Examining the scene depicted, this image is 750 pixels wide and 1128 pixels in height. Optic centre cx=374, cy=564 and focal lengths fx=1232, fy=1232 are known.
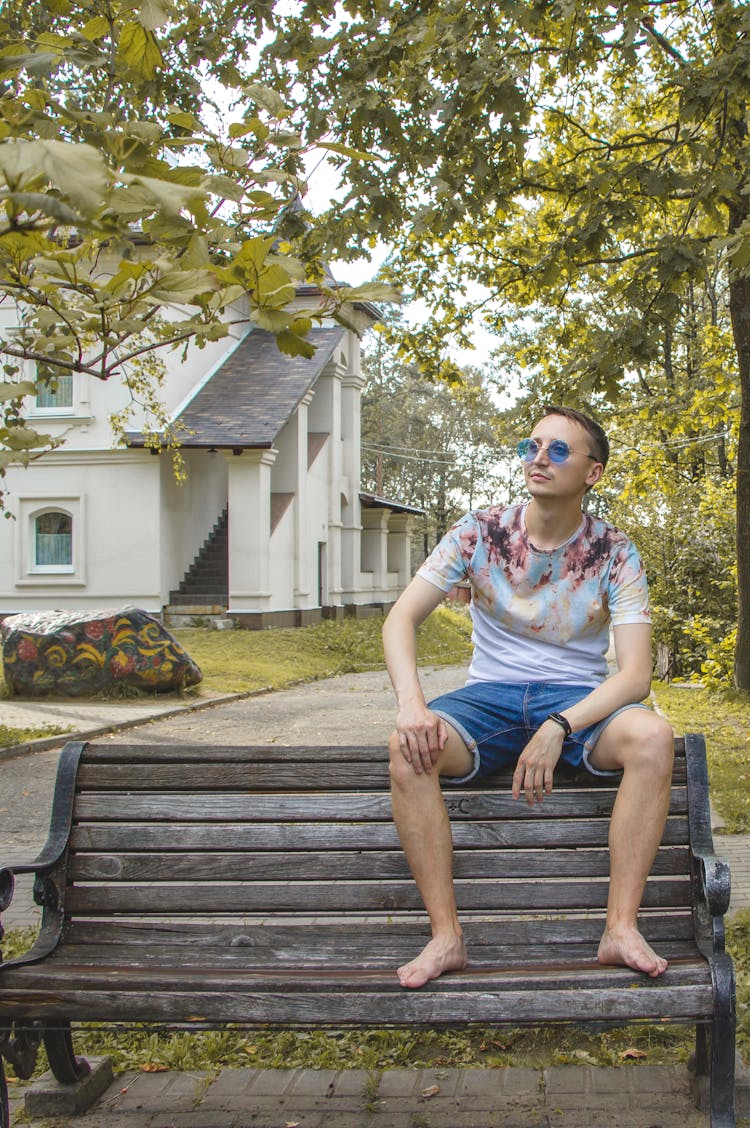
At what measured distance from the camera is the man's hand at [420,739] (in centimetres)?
346

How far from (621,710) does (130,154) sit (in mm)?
2060

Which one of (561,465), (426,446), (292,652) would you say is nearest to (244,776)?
(561,465)

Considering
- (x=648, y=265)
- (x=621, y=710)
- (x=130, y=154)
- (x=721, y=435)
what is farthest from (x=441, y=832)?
(x=721, y=435)

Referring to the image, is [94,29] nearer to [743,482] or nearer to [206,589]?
[743,482]

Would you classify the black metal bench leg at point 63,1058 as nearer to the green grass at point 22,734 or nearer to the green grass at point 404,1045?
the green grass at point 404,1045

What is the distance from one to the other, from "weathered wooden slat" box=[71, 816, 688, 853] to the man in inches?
5.4

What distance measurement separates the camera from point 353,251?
996cm

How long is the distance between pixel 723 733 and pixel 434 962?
940cm

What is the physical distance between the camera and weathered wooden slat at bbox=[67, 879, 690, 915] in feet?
11.9

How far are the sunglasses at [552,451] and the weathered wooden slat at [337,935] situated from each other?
1391mm

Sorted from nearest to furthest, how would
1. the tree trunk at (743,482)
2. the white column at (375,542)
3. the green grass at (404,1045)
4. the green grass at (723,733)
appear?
the green grass at (404,1045)
the green grass at (723,733)
the tree trunk at (743,482)
the white column at (375,542)

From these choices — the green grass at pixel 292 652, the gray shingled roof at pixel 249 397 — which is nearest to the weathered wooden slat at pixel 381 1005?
the green grass at pixel 292 652

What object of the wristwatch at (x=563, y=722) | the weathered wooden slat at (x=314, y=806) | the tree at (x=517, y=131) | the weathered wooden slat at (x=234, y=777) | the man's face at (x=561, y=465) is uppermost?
the tree at (x=517, y=131)

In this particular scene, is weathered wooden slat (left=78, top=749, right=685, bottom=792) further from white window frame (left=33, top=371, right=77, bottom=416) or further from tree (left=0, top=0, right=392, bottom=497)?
white window frame (left=33, top=371, right=77, bottom=416)
